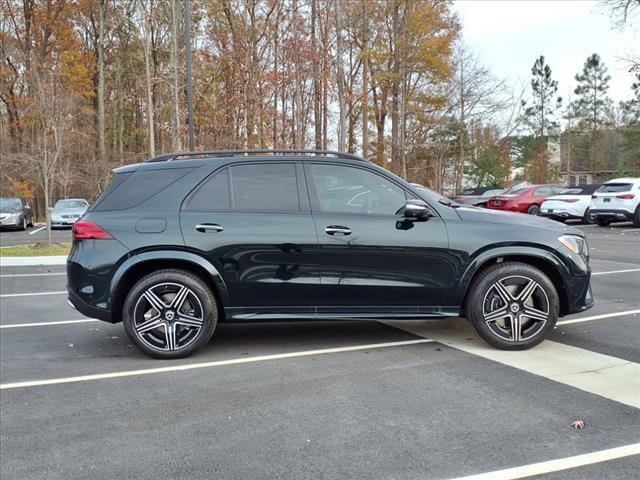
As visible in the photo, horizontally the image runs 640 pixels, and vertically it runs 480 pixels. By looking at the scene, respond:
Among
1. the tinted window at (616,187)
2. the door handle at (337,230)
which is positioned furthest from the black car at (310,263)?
the tinted window at (616,187)

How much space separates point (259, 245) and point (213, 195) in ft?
2.17

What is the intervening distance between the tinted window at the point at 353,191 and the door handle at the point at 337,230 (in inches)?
6.6

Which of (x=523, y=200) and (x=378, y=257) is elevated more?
(x=523, y=200)

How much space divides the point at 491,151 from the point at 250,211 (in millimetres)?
36565

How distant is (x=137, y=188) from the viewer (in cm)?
486

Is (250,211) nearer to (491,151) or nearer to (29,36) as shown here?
(29,36)

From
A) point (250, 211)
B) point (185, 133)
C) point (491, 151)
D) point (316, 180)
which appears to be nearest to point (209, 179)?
point (250, 211)

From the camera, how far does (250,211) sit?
478 centimetres

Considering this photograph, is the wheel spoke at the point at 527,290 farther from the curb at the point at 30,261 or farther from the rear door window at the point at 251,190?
the curb at the point at 30,261

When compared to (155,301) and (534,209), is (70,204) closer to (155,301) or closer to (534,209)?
(534,209)

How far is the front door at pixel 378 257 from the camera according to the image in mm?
4668

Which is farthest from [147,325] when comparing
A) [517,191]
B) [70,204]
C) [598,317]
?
[70,204]

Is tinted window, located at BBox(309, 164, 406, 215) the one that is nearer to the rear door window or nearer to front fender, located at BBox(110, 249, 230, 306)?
the rear door window

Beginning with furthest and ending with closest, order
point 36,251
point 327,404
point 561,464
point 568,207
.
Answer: point 568,207
point 36,251
point 327,404
point 561,464
